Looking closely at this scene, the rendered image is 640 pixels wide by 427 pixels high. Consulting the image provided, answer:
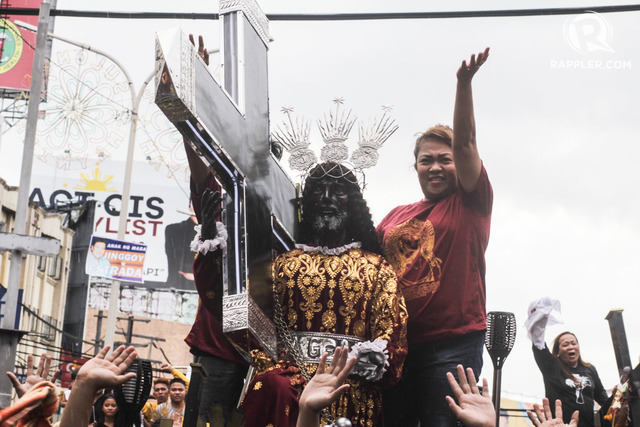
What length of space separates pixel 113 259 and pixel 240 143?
982 cm

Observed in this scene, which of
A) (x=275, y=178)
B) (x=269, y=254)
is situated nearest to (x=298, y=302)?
(x=269, y=254)

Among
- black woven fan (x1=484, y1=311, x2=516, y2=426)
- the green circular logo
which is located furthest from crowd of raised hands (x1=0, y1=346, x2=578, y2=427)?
the green circular logo

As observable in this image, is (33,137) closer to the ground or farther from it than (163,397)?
farther from it

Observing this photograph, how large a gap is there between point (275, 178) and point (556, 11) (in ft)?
7.97

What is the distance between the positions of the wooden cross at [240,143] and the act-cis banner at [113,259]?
9.14 m

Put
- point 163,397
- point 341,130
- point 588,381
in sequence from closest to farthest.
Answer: point 341,130, point 588,381, point 163,397

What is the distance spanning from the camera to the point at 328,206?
596 centimetres

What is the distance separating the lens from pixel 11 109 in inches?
1037

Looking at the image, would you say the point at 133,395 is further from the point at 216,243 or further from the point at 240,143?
the point at 240,143

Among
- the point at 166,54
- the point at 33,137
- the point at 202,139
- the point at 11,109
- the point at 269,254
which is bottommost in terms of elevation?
the point at 269,254

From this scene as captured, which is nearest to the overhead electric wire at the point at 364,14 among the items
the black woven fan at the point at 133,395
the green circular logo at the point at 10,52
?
the black woven fan at the point at 133,395

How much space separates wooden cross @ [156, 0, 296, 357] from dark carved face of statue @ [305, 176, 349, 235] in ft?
0.52

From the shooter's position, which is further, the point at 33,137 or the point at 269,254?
the point at 33,137

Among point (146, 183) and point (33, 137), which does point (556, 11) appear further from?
point (146, 183)
